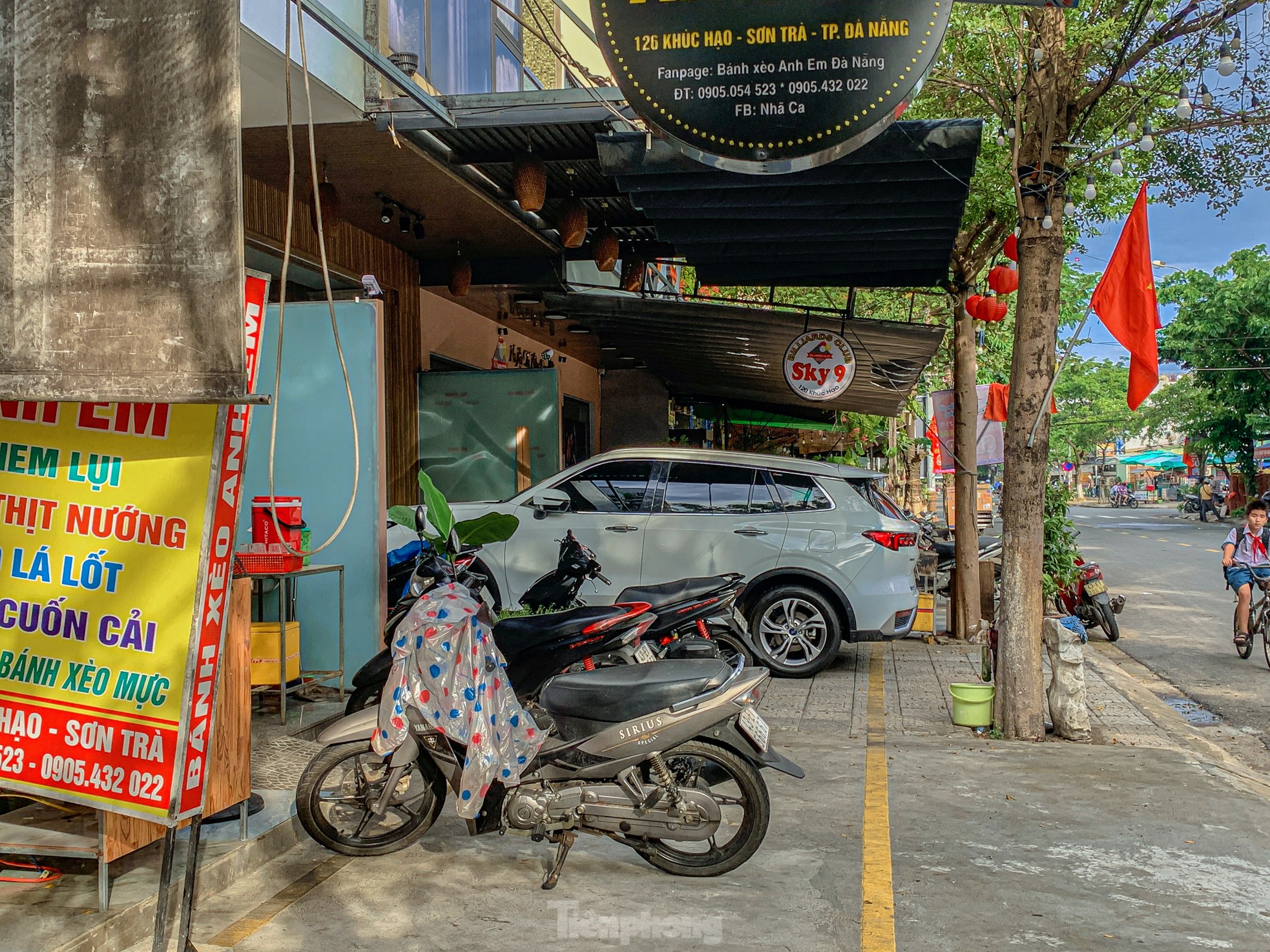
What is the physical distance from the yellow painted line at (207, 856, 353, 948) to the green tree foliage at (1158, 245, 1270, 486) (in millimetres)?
42749

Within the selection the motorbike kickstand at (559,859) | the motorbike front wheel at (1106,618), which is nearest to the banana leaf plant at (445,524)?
the motorbike kickstand at (559,859)

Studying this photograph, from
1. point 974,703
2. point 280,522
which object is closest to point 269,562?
point 280,522

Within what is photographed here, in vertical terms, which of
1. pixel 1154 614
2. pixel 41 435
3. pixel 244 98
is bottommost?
pixel 1154 614

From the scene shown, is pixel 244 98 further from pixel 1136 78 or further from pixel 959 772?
pixel 1136 78

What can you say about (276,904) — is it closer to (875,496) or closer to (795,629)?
(795,629)

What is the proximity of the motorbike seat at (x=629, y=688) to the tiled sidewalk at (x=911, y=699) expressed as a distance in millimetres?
3143

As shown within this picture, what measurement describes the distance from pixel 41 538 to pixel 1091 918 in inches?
153

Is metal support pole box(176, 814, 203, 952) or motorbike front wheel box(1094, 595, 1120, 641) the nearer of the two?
metal support pole box(176, 814, 203, 952)

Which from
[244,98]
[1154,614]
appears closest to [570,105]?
[244,98]

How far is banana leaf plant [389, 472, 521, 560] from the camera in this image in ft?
17.8

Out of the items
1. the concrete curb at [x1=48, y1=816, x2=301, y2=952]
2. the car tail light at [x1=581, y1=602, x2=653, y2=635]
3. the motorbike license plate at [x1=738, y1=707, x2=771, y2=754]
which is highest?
the car tail light at [x1=581, y1=602, x2=653, y2=635]

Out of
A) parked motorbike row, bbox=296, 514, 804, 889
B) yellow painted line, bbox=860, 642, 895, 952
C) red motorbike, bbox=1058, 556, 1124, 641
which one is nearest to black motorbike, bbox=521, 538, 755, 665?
parked motorbike row, bbox=296, 514, 804, 889

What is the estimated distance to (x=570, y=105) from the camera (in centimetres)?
737

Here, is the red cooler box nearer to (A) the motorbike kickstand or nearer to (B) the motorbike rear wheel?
(A) the motorbike kickstand
